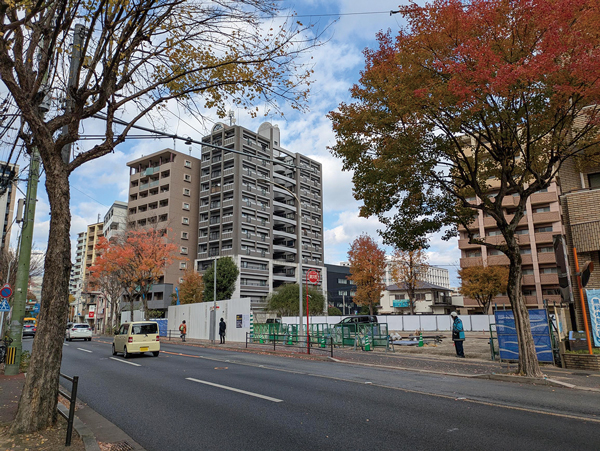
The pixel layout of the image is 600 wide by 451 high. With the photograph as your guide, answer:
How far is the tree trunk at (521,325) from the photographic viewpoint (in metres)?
11.5

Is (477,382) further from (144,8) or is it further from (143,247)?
(143,247)

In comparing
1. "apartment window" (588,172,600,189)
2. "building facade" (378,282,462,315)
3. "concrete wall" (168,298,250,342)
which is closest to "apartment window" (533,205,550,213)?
"building facade" (378,282,462,315)

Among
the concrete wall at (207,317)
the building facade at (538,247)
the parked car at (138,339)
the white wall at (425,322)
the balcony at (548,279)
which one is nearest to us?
the parked car at (138,339)

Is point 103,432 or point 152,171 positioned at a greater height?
point 152,171

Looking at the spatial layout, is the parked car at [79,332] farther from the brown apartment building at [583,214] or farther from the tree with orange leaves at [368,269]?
the brown apartment building at [583,214]

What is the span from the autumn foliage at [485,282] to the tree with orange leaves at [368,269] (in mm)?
10466

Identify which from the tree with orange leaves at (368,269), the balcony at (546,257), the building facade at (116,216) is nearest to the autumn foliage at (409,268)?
the tree with orange leaves at (368,269)

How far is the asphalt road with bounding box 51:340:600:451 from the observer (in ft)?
18.8

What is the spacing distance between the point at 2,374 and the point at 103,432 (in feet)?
30.8

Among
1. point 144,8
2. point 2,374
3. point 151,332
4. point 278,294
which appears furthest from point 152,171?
point 144,8

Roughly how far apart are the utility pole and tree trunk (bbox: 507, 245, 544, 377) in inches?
593

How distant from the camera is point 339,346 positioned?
24766mm

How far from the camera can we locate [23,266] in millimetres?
13023

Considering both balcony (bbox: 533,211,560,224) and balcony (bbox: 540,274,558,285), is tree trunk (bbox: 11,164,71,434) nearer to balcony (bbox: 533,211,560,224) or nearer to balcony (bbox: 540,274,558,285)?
balcony (bbox: 540,274,558,285)
